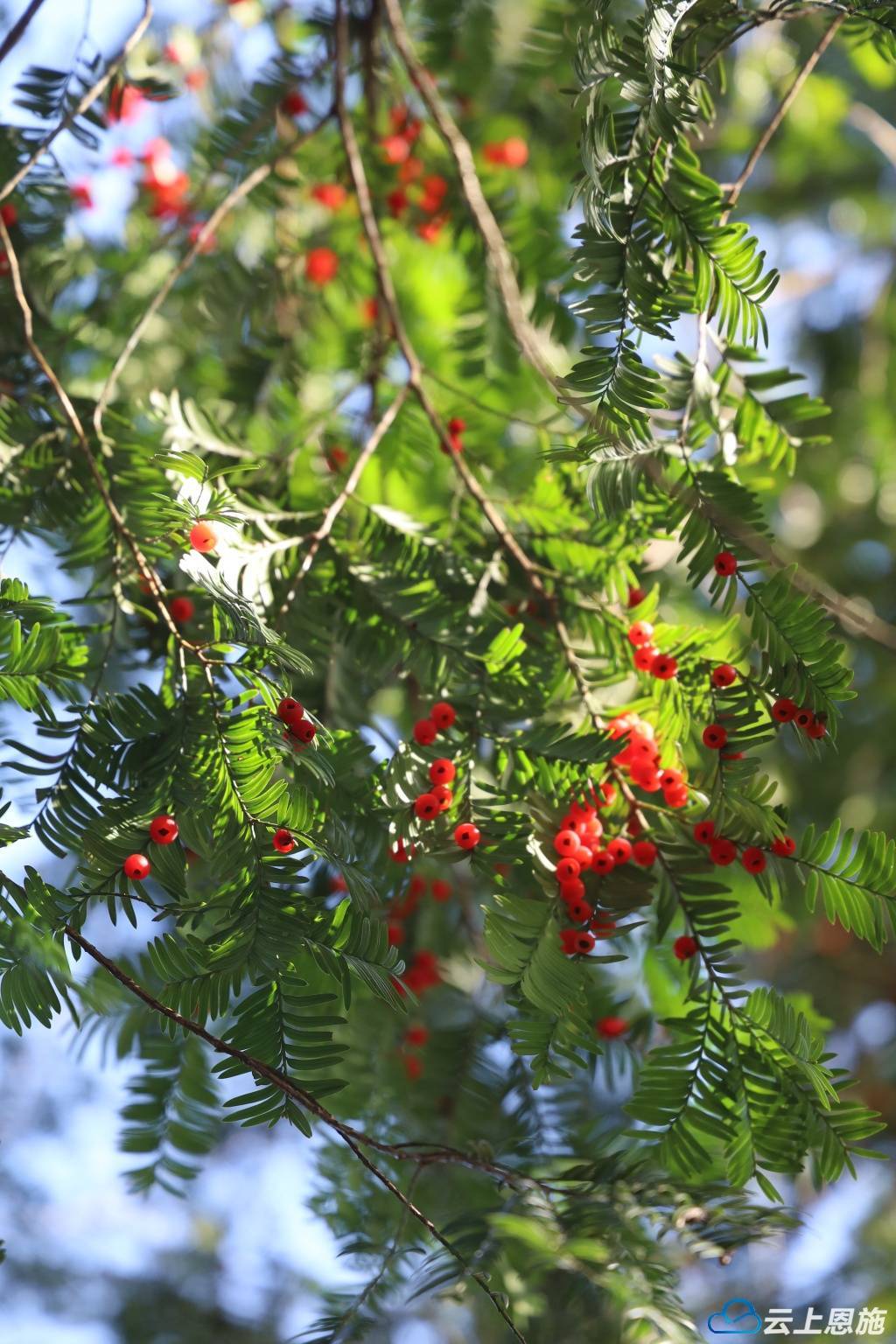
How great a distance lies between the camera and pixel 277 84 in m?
1.35

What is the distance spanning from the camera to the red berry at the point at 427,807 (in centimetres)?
75

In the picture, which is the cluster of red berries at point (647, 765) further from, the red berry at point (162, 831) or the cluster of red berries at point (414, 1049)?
the cluster of red berries at point (414, 1049)

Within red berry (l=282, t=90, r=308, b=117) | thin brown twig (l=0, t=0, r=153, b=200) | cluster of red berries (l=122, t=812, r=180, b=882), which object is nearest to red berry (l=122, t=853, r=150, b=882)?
cluster of red berries (l=122, t=812, r=180, b=882)

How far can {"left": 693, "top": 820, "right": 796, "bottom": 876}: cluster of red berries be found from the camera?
2.50ft

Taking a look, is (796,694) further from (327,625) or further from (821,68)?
(821,68)

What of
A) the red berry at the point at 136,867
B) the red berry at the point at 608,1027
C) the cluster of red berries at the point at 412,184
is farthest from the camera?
the cluster of red berries at the point at 412,184

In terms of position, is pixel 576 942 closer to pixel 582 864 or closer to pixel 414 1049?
pixel 582 864

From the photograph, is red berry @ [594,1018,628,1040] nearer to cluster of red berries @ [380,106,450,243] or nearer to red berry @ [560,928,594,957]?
red berry @ [560,928,594,957]

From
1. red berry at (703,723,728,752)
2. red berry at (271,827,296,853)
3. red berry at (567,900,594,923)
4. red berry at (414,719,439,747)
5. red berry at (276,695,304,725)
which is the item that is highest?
red berry at (703,723,728,752)

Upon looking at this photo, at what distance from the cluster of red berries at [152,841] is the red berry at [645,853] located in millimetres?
331

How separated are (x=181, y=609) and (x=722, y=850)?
0.50 metres

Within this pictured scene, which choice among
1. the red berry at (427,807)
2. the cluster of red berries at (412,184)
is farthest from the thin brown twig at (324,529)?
the cluster of red berries at (412,184)

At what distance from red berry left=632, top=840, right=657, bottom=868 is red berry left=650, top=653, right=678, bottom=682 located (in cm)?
12

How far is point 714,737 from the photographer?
0.76 m
